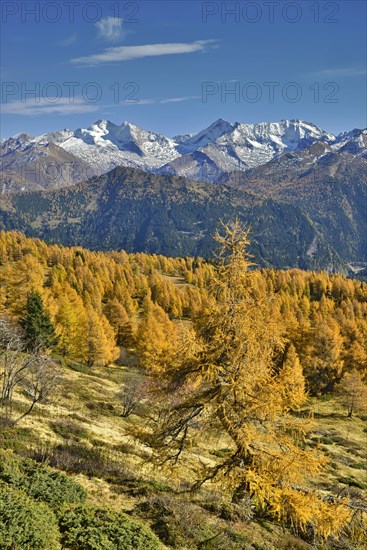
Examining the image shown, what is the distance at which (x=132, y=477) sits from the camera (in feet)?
73.2

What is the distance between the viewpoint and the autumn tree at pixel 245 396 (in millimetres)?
16203

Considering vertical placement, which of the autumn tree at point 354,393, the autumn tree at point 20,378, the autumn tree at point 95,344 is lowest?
the autumn tree at point 354,393

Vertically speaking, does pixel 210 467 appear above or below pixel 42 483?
below

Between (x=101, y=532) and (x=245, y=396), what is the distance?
7109 mm

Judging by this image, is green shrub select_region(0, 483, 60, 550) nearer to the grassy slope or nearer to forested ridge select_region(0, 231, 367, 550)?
forested ridge select_region(0, 231, 367, 550)

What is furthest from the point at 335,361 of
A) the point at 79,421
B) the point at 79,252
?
the point at 79,252

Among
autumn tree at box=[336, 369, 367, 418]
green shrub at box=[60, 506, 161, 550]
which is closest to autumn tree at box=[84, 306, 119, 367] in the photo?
autumn tree at box=[336, 369, 367, 418]

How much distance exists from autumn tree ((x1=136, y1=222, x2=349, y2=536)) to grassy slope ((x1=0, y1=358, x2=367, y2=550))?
57.0 inches

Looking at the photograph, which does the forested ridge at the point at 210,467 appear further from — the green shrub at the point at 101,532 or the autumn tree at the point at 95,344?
the autumn tree at the point at 95,344

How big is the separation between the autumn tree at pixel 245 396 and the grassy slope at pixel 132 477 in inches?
57.0

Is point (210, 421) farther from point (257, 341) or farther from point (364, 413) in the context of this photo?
point (364, 413)

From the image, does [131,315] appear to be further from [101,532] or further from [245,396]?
[101,532]

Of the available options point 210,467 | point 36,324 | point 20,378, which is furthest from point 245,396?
point 36,324

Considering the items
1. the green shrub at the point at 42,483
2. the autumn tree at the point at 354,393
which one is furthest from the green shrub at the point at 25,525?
the autumn tree at the point at 354,393
